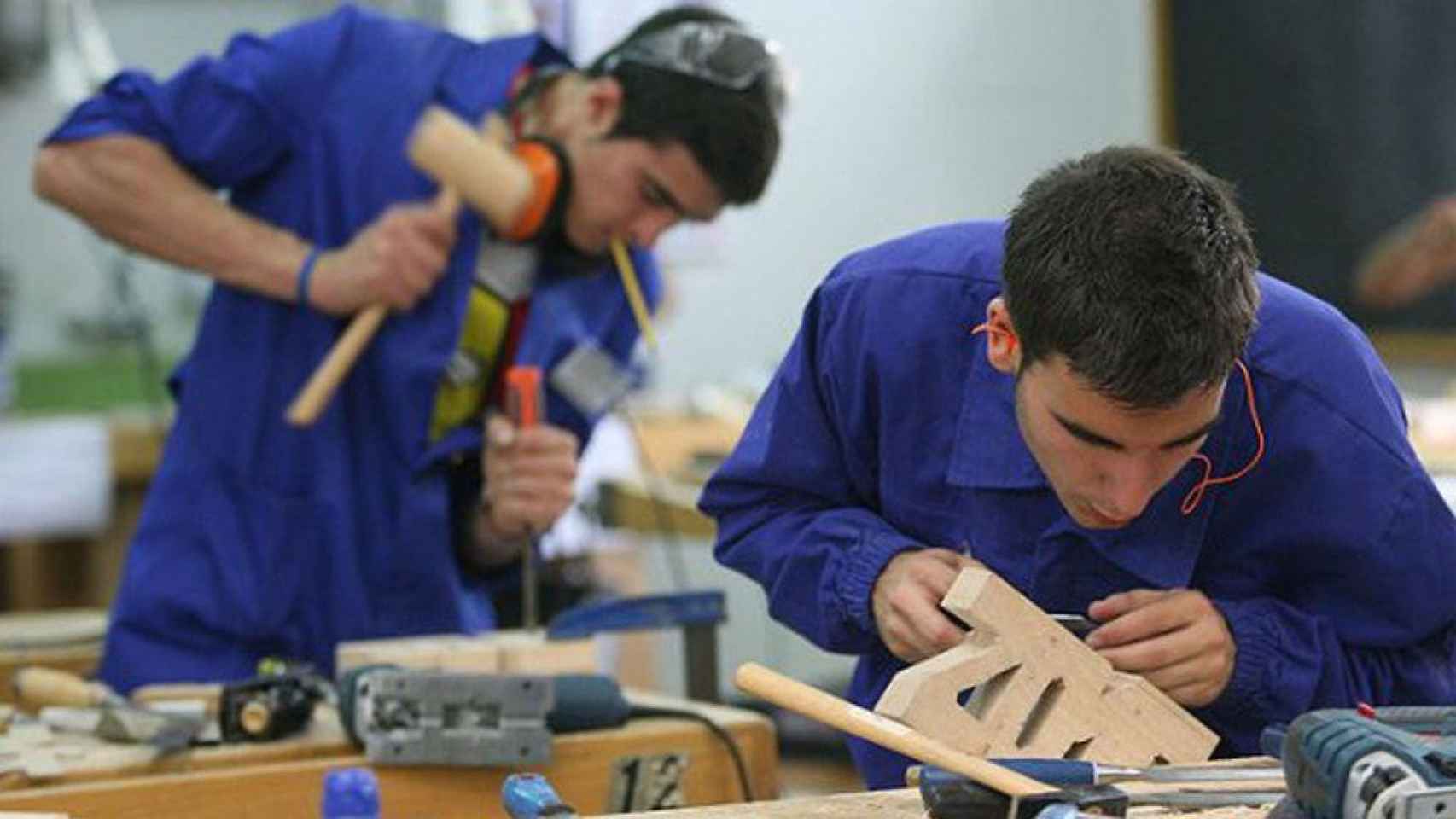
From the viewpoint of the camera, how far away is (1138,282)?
187 centimetres

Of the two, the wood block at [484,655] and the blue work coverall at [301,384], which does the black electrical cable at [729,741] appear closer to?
the wood block at [484,655]

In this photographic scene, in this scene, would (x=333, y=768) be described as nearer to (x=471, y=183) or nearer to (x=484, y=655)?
(x=484, y=655)

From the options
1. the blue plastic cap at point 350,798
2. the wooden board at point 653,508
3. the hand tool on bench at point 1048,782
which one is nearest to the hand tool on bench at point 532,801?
the blue plastic cap at point 350,798

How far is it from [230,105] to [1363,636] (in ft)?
5.43

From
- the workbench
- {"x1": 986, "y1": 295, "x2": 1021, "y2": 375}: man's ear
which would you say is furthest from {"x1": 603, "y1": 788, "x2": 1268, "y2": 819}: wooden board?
the workbench

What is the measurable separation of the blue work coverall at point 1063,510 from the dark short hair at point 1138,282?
0.20 metres

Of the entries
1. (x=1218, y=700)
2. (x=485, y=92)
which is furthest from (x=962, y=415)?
(x=485, y=92)

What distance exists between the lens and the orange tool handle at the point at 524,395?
311cm

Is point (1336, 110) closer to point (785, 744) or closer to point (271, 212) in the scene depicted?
point (785, 744)

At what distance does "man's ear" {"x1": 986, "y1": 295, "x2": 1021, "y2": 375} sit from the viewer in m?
2.00

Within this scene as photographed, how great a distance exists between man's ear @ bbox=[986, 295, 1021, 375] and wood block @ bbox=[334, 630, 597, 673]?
2.83 ft

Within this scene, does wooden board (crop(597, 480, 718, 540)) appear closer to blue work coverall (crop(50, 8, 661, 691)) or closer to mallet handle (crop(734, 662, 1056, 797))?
blue work coverall (crop(50, 8, 661, 691))

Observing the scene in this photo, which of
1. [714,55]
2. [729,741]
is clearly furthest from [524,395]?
[729,741]

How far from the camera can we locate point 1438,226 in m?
5.64
